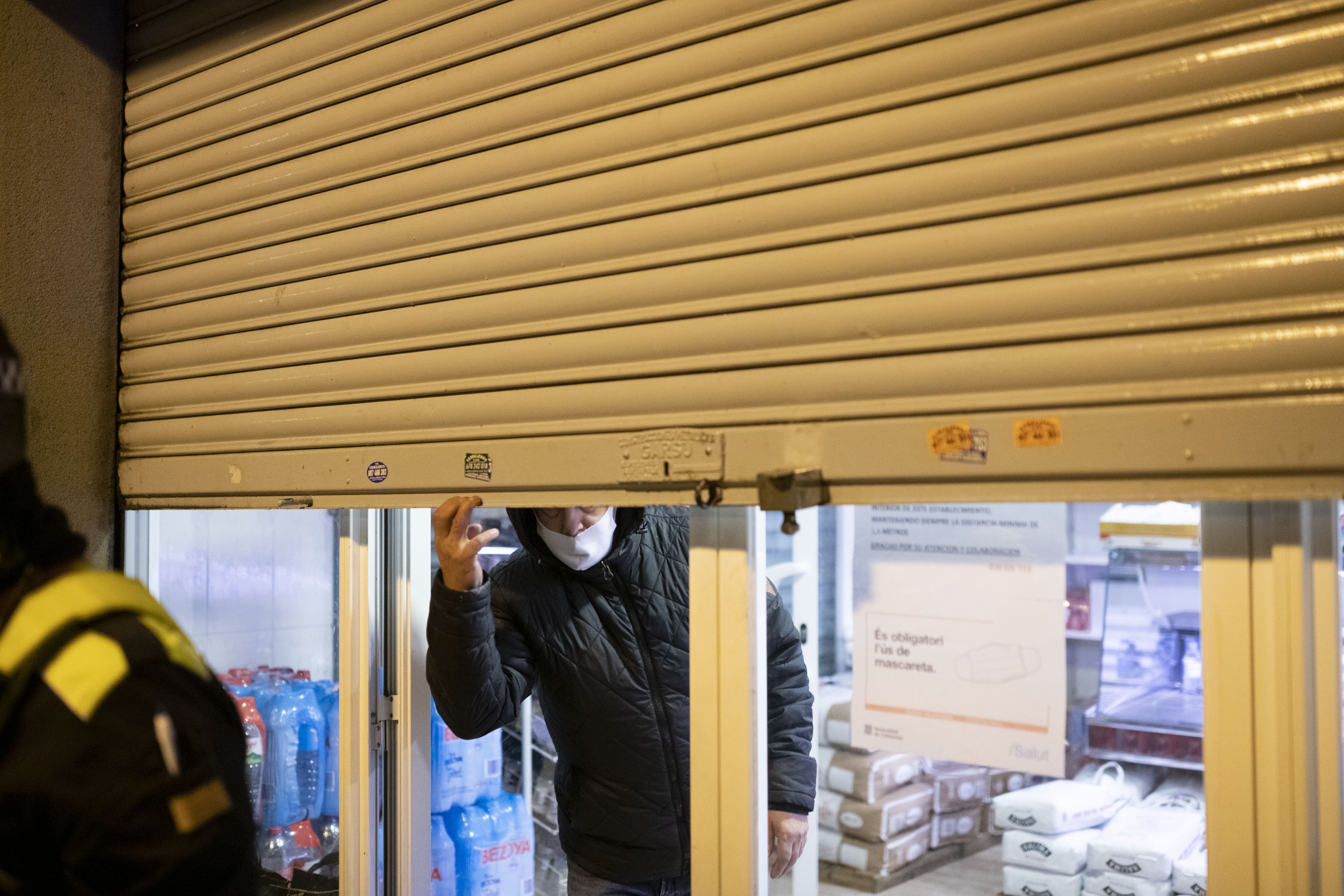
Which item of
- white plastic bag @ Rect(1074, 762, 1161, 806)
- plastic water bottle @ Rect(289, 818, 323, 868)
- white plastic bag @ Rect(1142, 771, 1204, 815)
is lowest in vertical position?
plastic water bottle @ Rect(289, 818, 323, 868)

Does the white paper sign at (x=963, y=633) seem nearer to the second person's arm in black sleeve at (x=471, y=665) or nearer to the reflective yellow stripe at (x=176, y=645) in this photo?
the second person's arm in black sleeve at (x=471, y=665)

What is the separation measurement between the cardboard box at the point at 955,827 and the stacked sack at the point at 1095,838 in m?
0.23

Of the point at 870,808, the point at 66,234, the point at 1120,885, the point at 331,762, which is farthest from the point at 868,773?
the point at 66,234

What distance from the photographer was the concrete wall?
2795mm

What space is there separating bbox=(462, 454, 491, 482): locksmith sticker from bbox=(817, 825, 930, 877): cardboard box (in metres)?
1.99

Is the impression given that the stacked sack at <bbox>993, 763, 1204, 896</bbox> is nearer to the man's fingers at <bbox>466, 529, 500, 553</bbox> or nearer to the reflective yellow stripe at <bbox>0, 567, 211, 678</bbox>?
the man's fingers at <bbox>466, 529, 500, 553</bbox>

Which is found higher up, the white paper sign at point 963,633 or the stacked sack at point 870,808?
the white paper sign at point 963,633

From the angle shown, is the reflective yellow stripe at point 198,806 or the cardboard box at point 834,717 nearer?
the reflective yellow stripe at point 198,806

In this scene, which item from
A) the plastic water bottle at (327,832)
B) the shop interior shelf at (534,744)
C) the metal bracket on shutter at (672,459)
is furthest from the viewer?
the shop interior shelf at (534,744)

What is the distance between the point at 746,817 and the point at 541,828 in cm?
358

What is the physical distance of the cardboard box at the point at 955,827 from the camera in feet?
11.5

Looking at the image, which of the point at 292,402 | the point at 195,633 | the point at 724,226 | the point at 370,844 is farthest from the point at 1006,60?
the point at 195,633

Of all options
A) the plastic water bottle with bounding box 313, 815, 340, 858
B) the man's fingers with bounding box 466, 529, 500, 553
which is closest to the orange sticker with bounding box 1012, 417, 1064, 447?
the man's fingers with bounding box 466, 529, 500, 553

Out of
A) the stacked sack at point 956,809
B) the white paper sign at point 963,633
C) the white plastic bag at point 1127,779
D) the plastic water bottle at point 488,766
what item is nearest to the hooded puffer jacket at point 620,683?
the white paper sign at point 963,633
